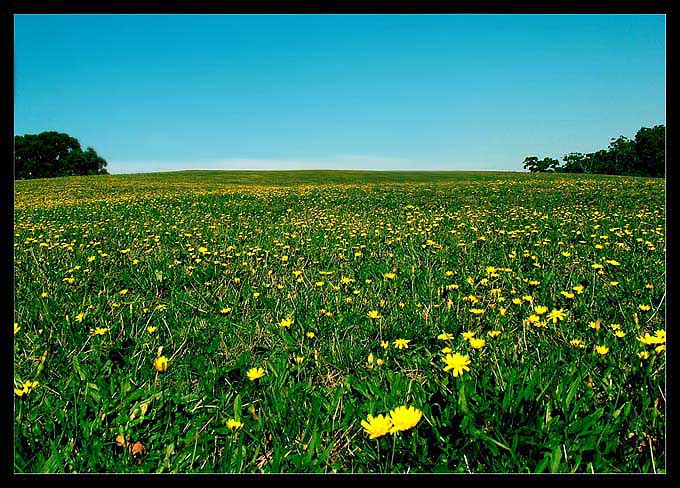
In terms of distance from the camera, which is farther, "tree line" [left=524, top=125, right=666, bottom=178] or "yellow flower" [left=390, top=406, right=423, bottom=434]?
"tree line" [left=524, top=125, right=666, bottom=178]

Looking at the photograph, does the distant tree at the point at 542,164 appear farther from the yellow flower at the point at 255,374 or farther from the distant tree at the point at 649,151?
the yellow flower at the point at 255,374

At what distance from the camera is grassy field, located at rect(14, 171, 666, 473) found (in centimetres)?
153

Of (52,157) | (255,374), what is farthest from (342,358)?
(52,157)

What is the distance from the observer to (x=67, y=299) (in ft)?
10.4

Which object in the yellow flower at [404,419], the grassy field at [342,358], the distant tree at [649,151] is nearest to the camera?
the yellow flower at [404,419]

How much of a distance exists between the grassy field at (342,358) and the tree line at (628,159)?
92.0 feet

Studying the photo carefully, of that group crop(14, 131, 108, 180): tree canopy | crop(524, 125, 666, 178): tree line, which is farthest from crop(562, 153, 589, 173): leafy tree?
crop(14, 131, 108, 180): tree canopy

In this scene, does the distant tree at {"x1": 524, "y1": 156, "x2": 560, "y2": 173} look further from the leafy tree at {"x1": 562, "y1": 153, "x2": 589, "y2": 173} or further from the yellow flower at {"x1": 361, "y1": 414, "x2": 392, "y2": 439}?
the yellow flower at {"x1": 361, "y1": 414, "x2": 392, "y2": 439}

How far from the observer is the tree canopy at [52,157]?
39.3 metres

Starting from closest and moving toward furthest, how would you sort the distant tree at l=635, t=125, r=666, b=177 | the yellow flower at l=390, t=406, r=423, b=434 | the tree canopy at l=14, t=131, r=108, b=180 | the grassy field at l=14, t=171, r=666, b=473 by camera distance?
the yellow flower at l=390, t=406, r=423, b=434 < the grassy field at l=14, t=171, r=666, b=473 < the distant tree at l=635, t=125, r=666, b=177 < the tree canopy at l=14, t=131, r=108, b=180

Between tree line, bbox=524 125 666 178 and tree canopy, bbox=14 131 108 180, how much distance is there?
1756 inches

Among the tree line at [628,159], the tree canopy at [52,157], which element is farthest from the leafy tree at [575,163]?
the tree canopy at [52,157]
